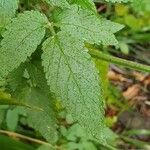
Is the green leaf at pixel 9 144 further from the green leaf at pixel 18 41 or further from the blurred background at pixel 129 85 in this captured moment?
the green leaf at pixel 18 41

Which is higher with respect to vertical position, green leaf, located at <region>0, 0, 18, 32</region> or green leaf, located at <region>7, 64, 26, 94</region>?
green leaf, located at <region>0, 0, 18, 32</region>

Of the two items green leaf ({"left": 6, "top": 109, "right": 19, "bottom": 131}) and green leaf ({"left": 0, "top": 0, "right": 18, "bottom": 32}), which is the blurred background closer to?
green leaf ({"left": 6, "top": 109, "right": 19, "bottom": 131})

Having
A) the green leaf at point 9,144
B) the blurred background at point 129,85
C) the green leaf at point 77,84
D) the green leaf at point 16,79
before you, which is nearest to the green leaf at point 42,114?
the green leaf at point 16,79

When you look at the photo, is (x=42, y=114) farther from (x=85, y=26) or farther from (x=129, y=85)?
(x=129, y=85)

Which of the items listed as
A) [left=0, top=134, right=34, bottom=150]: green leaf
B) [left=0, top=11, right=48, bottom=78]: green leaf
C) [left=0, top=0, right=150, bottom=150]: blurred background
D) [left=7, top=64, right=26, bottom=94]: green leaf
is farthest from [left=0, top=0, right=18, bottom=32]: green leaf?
[left=0, top=0, right=150, bottom=150]: blurred background

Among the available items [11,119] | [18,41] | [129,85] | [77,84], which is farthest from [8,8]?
[129,85]

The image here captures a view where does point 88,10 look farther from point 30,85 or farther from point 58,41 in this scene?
point 30,85
